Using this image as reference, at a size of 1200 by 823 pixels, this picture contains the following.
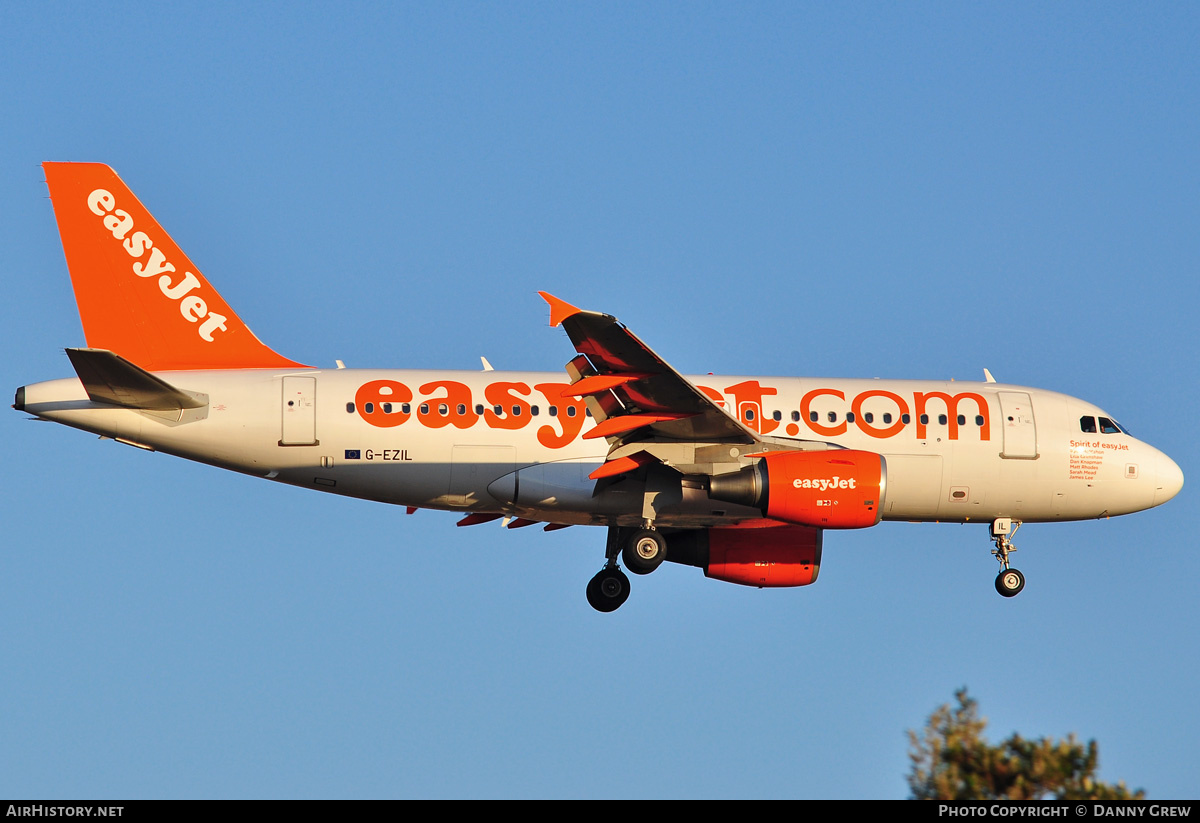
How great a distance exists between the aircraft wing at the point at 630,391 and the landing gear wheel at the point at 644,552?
179cm

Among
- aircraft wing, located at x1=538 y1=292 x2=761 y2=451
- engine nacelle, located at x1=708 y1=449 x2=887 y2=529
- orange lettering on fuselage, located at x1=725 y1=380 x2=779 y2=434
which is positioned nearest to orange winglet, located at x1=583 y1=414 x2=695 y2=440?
aircraft wing, located at x1=538 y1=292 x2=761 y2=451

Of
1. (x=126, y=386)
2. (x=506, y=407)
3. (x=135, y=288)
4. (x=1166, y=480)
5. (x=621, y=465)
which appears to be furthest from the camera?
(x=1166, y=480)

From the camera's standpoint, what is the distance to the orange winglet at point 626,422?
77.6 feet

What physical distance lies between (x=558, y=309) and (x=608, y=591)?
8.05 m

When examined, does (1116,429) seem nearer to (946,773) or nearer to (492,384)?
(492,384)

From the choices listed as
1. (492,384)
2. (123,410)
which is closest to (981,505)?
(492,384)

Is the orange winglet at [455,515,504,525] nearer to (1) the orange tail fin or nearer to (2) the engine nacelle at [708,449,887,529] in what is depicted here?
(1) the orange tail fin

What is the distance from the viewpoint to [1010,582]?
27703mm

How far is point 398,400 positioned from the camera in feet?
84.7

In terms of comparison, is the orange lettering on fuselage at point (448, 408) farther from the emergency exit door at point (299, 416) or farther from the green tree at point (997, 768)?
the green tree at point (997, 768)

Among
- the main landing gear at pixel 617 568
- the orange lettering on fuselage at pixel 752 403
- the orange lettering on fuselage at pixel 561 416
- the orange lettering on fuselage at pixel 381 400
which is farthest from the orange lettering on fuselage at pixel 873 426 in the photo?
the orange lettering on fuselage at pixel 381 400

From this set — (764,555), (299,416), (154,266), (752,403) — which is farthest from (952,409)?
(154,266)

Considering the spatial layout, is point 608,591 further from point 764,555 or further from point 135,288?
point 135,288

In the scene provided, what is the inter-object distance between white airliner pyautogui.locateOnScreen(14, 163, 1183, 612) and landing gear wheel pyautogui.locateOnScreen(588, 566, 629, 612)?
4 centimetres
